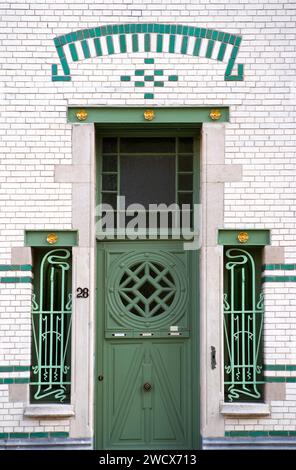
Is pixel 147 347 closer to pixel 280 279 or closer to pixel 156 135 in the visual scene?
pixel 280 279

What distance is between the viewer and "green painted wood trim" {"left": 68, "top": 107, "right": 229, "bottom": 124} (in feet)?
28.0

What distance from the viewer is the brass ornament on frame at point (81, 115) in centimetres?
851

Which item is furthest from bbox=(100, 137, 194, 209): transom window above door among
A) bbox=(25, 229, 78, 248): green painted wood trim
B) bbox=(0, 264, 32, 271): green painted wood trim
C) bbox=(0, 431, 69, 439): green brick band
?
bbox=(0, 431, 69, 439): green brick band

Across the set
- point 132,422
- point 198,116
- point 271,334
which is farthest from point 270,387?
point 198,116

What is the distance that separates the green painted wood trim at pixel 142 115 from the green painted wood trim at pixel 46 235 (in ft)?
3.90

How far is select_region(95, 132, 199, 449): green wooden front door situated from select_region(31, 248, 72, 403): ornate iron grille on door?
1.27 ft

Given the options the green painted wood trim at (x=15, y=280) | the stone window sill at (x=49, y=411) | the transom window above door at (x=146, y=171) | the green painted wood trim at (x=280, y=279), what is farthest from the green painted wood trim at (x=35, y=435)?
the green painted wood trim at (x=280, y=279)

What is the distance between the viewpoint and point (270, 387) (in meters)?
8.23

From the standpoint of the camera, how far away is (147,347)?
28.4 feet

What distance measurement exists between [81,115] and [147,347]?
8.44 ft

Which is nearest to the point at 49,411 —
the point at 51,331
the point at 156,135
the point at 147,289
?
the point at 51,331

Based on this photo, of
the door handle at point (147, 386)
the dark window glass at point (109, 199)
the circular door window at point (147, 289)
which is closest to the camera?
the door handle at point (147, 386)

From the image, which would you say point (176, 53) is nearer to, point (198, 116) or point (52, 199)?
point (198, 116)

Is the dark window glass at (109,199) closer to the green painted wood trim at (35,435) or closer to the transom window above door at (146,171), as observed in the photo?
the transom window above door at (146,171)
